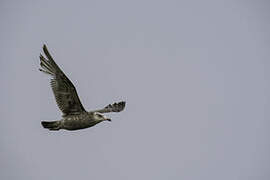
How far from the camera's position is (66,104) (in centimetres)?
2352

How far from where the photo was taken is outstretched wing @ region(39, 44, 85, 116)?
23.1 meters

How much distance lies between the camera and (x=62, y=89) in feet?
76.4

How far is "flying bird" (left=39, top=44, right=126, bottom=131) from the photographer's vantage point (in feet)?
76.0

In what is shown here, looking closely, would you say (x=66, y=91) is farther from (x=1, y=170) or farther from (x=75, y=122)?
(x=1, y=170)

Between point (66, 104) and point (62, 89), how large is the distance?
558 millimetres

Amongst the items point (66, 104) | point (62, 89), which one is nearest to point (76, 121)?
point (66, 104)

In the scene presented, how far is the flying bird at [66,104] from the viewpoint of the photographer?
23.2 m

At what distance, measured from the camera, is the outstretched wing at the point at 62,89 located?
23.1 meters

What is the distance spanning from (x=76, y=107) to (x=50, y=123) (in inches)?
39.8

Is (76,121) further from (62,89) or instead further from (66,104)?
(62,89)

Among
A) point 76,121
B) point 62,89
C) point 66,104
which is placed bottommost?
point 76,121

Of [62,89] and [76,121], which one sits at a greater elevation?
[62,89]

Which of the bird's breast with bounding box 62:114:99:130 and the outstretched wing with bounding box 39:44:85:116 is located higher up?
the outstretched wing with bounding box 39:44:85:116

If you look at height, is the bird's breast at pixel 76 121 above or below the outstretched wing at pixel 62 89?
below
